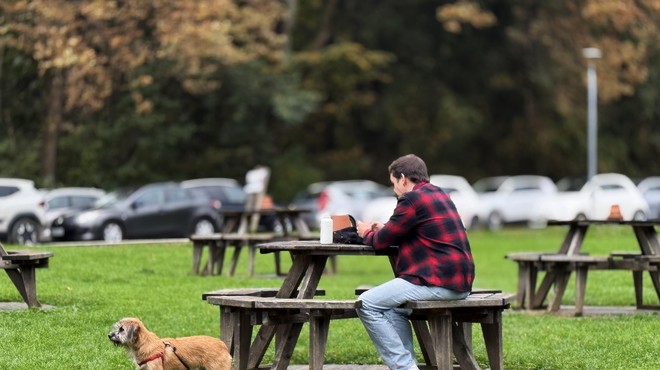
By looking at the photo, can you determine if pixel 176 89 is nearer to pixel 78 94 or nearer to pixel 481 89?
pixel 78 94

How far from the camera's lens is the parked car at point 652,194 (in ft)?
146

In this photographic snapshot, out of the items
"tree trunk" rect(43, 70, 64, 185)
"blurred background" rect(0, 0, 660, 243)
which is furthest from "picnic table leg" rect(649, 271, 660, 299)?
"tree trunk" rect(43, 70, 64, 185)

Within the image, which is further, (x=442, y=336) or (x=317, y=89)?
(x=317, y=89)

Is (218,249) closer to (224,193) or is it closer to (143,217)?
(143,217)

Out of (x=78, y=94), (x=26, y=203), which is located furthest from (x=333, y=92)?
(x=26, y=203)

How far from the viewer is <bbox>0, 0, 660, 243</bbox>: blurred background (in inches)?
1487

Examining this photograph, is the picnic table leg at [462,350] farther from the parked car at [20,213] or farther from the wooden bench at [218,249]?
the parked car at [20,213]

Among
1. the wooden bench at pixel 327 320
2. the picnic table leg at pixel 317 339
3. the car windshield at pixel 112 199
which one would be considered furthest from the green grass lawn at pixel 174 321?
the car windshield at pixel 112 199

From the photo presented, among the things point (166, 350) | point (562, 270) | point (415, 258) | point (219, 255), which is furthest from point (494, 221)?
point (166, 350)

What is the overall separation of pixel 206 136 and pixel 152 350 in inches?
1407

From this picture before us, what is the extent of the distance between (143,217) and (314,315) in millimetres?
22387

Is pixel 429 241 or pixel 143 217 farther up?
pixel 429 241

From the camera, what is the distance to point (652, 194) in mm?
45156

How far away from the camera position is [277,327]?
38.9 ft
